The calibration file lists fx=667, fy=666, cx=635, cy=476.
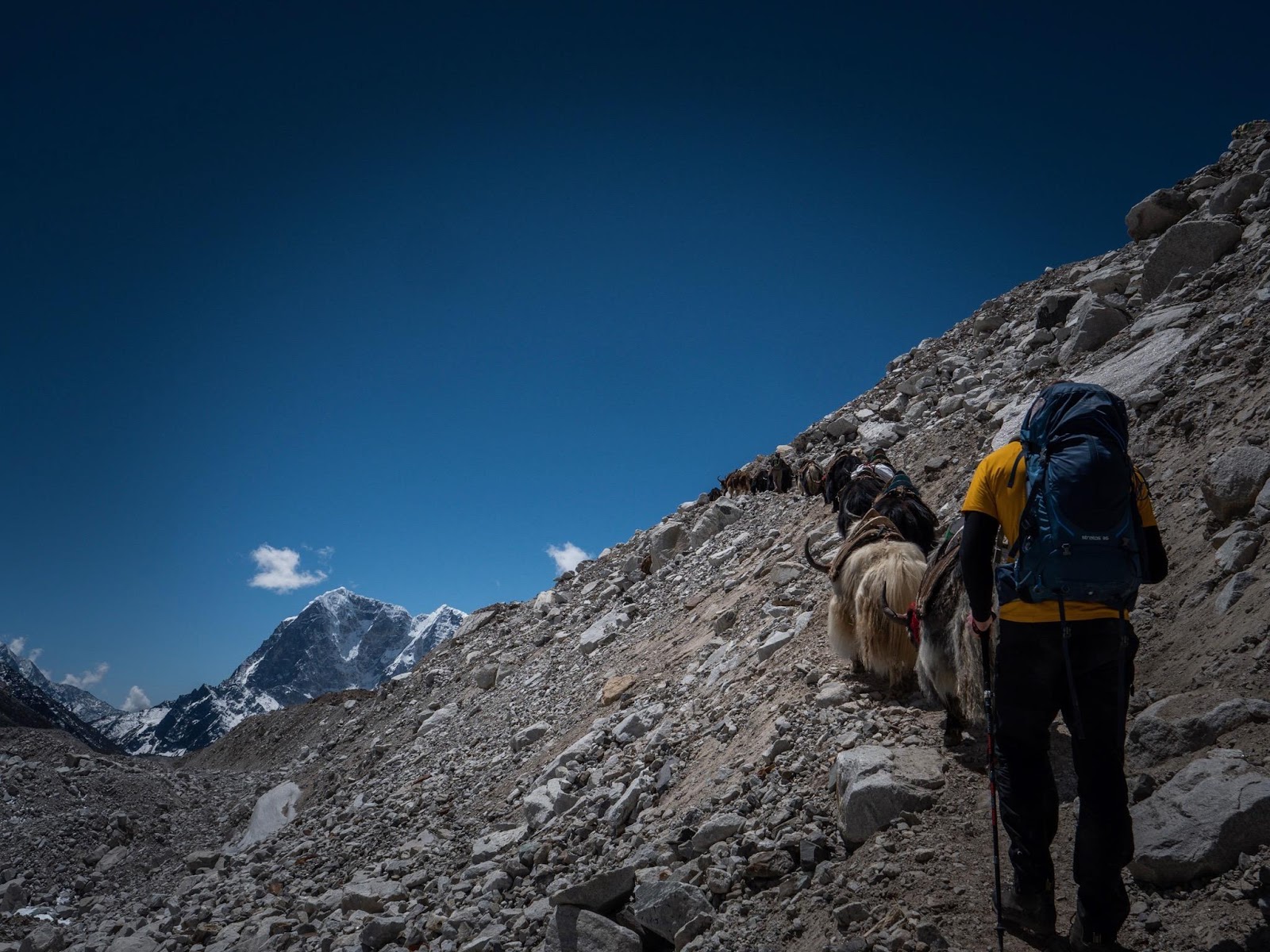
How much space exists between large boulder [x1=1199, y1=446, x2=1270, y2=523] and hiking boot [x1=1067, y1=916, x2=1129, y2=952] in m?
2.71

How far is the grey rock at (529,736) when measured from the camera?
7871mm

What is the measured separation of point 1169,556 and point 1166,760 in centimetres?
173

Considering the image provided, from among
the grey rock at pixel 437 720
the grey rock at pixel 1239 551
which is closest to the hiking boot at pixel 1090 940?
the grey rock at pixel 1239 551

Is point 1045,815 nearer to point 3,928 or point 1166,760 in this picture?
point 1166,760

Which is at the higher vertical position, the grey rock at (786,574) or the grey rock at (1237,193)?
the grey rock at (1237,193)

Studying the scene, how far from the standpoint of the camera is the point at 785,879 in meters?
2.93

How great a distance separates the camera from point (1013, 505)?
2.35m

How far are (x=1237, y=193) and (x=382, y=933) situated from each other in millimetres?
12161

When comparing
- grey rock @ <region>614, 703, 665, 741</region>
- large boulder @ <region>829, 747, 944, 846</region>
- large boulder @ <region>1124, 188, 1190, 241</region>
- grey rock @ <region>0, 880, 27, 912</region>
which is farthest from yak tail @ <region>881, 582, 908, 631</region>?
grey rock @ <region>0, 880, 27, 912</region>

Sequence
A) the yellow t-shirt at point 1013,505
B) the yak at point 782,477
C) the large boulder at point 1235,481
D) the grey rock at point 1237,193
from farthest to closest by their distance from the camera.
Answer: the yak at point 782,477 → the grey rock at point 1237,193 → the large boulder at point 1235,481 → the yellow t-shirt at point 1013,505

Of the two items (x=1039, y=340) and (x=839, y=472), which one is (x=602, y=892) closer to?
(x=839, y=472)

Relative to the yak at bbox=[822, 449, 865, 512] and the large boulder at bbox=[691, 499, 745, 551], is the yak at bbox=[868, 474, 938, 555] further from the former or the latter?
the large boulder at bbox=[691, 499, 745, 551]

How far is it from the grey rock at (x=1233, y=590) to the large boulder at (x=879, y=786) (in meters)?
1.60

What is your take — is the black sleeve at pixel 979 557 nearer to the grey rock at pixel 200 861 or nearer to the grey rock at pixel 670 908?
the grey rock at pixel 670 908
